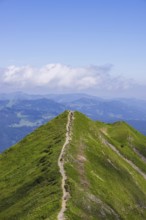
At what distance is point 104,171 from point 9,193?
90.7ft

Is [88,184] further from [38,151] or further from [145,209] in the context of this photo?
[38,151]

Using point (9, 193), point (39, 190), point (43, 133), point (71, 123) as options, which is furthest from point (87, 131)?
point (39, 190)

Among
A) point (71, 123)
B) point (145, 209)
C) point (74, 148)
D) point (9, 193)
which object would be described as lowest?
point (145, 209)

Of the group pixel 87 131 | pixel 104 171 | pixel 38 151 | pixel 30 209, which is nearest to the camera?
pixel 30 209

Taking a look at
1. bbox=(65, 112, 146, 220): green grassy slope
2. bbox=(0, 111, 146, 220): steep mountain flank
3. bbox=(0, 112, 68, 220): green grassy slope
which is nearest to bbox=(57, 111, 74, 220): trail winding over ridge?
bbox=(0, 111, 146, 220): steep mountain flank

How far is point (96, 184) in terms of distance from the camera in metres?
89.4

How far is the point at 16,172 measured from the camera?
114375 mm

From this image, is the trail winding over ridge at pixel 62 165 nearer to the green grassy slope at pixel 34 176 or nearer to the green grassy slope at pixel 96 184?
the green grassy slope at pixel 34 176

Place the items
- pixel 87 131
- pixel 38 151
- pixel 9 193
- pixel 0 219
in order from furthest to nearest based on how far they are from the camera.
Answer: pixel 87 131, pixel 38 151, pixel 9 193, pixel 0 219

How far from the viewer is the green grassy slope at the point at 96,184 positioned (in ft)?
237

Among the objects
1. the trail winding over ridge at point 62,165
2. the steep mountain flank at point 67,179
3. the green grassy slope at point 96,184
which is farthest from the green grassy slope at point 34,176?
the green grassy slope at point 96,184

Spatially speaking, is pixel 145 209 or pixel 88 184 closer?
pixel 88 184

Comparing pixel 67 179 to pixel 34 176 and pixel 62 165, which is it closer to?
pixel 62 165

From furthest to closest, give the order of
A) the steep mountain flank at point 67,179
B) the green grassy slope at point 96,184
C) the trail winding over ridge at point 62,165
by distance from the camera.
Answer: the green grassy slope at point 96,184 < the steep mountain flank at point 67,179 < the trail winding over ridge at point 62,165
